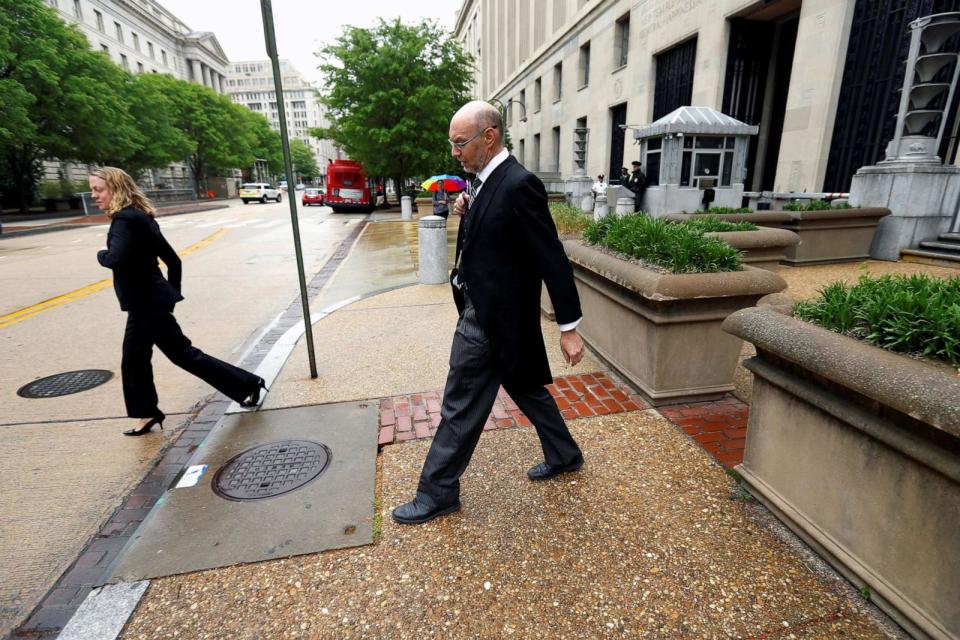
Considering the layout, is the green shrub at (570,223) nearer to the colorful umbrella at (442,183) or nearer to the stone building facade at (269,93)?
the colorful umbrella at (442,183)

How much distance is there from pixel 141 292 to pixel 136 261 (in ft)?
0.71

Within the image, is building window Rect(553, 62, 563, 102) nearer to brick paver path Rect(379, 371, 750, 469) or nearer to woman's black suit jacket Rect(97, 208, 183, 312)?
brick paver path Rect(379, 371, 750, 469)

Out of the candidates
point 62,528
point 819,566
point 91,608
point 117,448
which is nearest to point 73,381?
point 117,448

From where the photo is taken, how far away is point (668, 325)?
12.0ft

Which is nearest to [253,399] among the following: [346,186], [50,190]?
[346,186]

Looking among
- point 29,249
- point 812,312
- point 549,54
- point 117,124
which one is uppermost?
point 549,54

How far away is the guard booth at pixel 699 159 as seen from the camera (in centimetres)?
1386

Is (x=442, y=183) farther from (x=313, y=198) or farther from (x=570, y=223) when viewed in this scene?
(x=313, y=198)

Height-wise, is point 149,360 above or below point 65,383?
above

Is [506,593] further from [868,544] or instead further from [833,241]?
[833,241]

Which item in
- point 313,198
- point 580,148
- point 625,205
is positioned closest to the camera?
point 625,205

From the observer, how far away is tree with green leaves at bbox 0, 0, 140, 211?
2375 cm

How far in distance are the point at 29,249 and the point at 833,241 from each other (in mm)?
20954

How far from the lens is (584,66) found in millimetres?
27406
